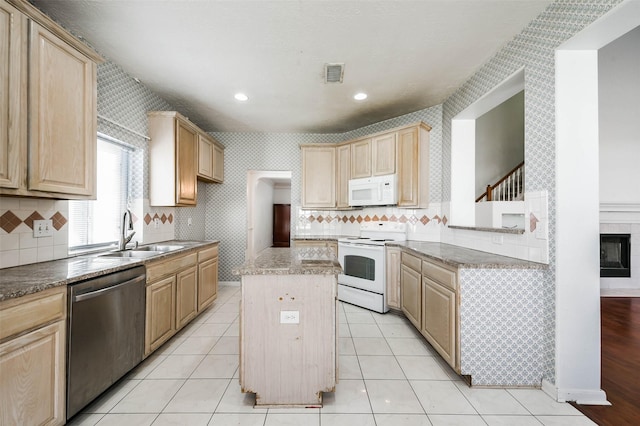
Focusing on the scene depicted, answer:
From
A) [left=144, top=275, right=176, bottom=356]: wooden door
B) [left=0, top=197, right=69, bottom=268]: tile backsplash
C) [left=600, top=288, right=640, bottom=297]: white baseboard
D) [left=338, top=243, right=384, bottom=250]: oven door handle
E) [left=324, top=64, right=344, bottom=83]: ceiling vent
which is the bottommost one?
[left=600, top=288, right=640, bottom=297]: white baseboard

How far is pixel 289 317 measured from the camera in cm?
175

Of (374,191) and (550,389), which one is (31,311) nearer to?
(550,389)

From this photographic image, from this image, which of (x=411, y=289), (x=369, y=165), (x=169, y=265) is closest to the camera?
(x=169, y=265)

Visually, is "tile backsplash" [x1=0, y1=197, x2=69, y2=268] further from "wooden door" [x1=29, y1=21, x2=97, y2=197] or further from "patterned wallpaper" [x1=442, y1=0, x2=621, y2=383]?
"patterned wallpaper" [x1=442, y1=0, x2=621, y2=383]

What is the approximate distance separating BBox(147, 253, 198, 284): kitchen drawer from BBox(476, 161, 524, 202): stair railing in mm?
4847

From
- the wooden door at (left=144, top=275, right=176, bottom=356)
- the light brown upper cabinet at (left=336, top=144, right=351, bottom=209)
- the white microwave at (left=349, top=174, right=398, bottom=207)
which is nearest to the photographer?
the wooden door at (left=144, top=275, right=176, bottom=356)

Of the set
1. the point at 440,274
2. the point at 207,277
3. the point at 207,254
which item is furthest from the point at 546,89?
the point at 207,277

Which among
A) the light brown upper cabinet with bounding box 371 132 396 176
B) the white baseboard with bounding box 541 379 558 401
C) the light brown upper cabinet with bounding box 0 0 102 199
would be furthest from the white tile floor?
the light brown upper cabinet with bounding box 371 132 396 176

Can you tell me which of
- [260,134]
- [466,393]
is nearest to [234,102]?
[260,134]

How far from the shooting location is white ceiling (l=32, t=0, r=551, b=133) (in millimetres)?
1928

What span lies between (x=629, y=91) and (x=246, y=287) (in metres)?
6.08

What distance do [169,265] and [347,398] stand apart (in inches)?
74.2

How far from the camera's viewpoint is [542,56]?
1996 millimetres

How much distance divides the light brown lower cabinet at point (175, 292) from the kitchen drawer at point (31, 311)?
0.75 meters
